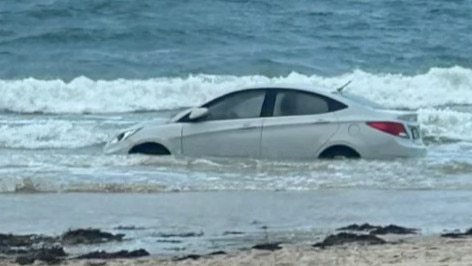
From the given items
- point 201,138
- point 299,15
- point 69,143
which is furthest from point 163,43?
point 201,138

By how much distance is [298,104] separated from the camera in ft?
56.6

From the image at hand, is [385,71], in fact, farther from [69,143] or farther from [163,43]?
[69,143]

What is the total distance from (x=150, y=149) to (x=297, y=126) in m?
1.98

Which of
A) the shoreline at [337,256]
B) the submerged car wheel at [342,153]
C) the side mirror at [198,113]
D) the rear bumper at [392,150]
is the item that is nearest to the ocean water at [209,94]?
the rear bumper at [392,150]

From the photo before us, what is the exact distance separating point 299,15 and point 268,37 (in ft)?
9.98

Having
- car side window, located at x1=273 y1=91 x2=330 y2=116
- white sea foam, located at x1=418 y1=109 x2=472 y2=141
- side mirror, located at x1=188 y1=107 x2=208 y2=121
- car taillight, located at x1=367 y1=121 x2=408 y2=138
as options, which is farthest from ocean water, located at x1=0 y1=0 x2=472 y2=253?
car side window, located at x1=273 y1=91 x2=330 y2=116

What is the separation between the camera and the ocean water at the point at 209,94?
1349cm

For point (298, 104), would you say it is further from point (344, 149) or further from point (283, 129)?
point (344, 149)

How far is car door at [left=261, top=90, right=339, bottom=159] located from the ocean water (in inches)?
13.3

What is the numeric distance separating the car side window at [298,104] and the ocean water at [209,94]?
2.51 ft

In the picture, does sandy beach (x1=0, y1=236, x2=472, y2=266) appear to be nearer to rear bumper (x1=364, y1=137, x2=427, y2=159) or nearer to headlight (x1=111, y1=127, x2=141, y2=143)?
rear bumper (x1=364, y1=137, x2=427, y2=159)

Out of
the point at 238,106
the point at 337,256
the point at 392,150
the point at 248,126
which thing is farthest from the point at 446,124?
the point at 337,256

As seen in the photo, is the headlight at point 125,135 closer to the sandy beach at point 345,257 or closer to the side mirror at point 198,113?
the side mirror at point 198,113

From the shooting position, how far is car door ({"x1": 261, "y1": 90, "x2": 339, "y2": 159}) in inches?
669
